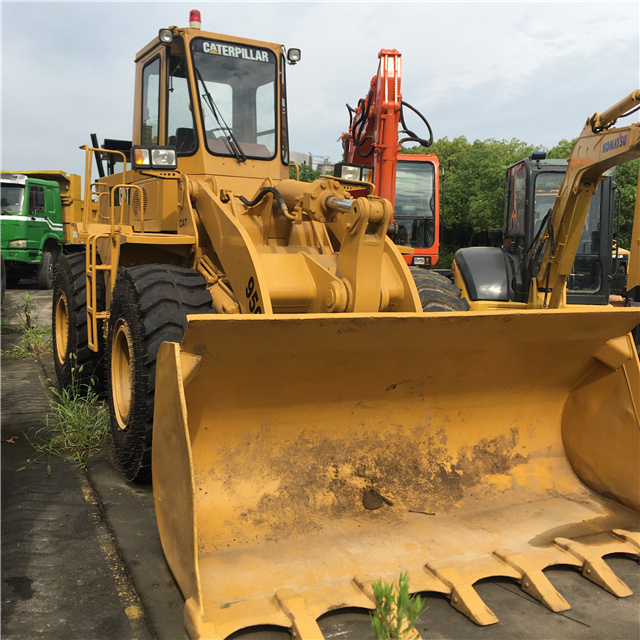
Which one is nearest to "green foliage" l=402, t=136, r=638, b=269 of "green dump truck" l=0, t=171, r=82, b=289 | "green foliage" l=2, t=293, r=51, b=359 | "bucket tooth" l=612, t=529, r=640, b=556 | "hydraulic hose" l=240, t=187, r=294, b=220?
"green dump truck" l=0, t=171, r=82, b=289

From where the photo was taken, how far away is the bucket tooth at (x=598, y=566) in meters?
3.15

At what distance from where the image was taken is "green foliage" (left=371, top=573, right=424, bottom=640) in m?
2.56

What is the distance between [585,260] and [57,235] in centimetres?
1364

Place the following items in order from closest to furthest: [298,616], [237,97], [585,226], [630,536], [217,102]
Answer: [298,616] → [630,536] → [217,102] → [237,97] → [585,226]

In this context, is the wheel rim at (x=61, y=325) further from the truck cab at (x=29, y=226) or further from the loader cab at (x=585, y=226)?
the truck cab at (x=29, y=226)

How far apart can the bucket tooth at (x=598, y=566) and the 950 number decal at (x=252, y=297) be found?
6.66 ft

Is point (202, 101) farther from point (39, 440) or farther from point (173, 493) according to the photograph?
point (173, 493)

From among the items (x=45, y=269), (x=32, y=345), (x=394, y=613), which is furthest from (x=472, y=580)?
(x=45, y=269)

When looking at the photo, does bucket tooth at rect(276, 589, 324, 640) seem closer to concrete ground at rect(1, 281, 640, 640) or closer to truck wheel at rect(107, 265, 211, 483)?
concrete ground at rect(1, 281, 640, 640)

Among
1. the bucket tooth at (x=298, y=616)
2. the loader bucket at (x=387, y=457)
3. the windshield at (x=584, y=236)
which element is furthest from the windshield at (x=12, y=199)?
the bucket tooth at (x=298, y=616)

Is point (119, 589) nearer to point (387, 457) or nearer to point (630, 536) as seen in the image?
point (387, 457)

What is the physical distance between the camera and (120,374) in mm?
4707

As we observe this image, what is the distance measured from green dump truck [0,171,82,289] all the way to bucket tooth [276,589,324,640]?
14045mm

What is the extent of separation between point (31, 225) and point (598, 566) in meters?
15.9
